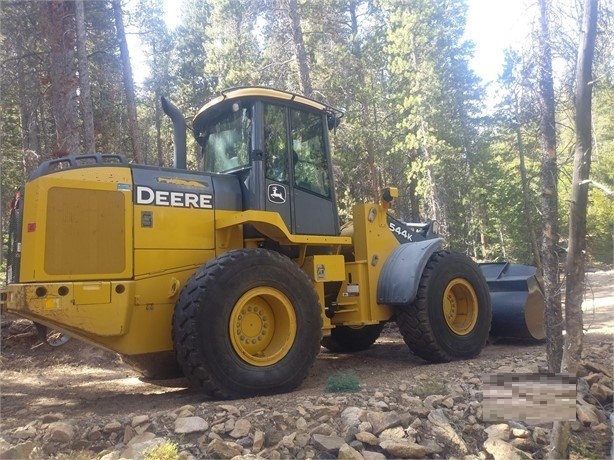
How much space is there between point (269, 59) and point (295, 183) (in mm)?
11569

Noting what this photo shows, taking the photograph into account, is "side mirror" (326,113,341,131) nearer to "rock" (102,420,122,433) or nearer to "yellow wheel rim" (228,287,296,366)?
"yellow wheel rim" (228,287,296,366)

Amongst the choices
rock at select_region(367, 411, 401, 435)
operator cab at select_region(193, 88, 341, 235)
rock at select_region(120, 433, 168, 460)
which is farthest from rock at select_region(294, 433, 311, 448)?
operator cab at select_region(193, 88, 341, 235)

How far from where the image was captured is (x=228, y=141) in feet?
20.7

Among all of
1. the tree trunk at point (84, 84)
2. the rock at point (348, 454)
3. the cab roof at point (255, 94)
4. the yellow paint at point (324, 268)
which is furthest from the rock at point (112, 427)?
the tree trunk at point (84, 84)

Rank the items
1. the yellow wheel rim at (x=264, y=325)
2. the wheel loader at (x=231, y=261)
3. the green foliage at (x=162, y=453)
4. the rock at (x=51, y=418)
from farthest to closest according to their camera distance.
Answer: the yellow wheel rim at (x=264, y=325) < the wheel loader at (x=231, y=261) < the rock at (x=51, y=418) < the green foliage at (x=162, y=453)

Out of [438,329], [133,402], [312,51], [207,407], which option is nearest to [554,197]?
[438,329]

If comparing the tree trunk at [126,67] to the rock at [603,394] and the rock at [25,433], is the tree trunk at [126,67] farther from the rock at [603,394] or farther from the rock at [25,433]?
→ the rock at [603,394]

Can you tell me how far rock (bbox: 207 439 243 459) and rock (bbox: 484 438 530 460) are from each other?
71.6 inches

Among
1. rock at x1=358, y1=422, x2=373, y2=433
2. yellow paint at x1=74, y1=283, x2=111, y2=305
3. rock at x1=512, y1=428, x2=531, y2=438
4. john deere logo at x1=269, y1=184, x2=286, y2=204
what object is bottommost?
rock at x1=512, y1=428, x2=531, y2=438

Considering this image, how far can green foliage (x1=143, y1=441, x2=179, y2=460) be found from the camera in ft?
11.4

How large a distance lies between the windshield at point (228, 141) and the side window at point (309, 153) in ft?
1.96

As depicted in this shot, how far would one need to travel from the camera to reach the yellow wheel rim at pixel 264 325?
509 centimetres

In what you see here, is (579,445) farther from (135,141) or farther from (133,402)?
(135,141)

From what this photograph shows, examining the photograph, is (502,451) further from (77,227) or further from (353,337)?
(353,337)
